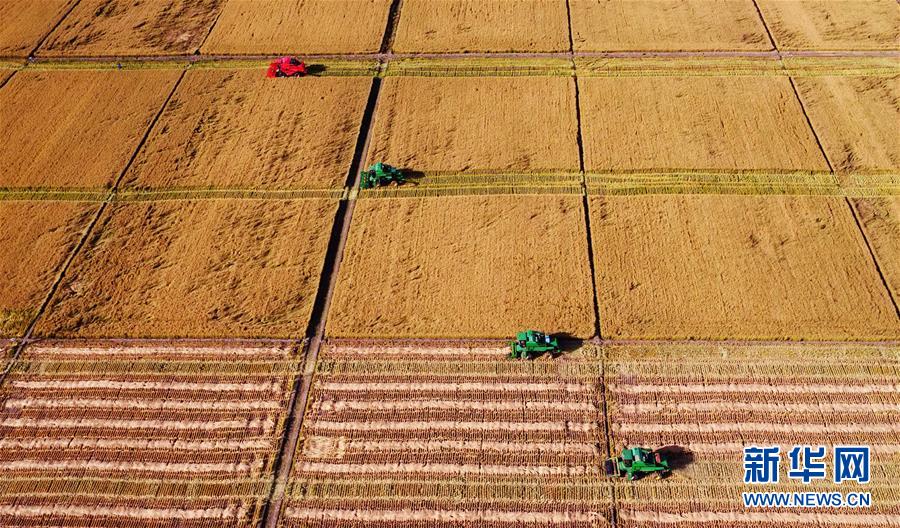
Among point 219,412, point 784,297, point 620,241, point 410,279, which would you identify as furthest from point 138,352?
point 784,297

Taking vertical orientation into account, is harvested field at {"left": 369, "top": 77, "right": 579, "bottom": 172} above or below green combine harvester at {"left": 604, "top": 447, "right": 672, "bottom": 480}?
above

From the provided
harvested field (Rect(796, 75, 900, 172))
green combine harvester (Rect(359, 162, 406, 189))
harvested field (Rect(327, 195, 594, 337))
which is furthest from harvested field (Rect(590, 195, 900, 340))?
green combine harvester (Rect(359, 162, 406, 189))

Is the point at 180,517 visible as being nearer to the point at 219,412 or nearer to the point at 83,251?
the point at 219,412

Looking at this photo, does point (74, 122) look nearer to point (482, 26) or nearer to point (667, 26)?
point (482, 26)

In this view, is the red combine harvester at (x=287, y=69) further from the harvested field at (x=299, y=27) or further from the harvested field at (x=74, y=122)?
the harvested field at (x=74, y=122)

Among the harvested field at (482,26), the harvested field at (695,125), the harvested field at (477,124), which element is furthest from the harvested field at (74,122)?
the harvested field at (695,125)

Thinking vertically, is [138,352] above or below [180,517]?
above

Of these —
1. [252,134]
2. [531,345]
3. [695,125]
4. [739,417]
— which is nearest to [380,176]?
[252,134]

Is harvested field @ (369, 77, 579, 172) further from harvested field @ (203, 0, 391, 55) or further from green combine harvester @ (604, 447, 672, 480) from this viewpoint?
green combine harvester @ (604, 447, 672, 480)
